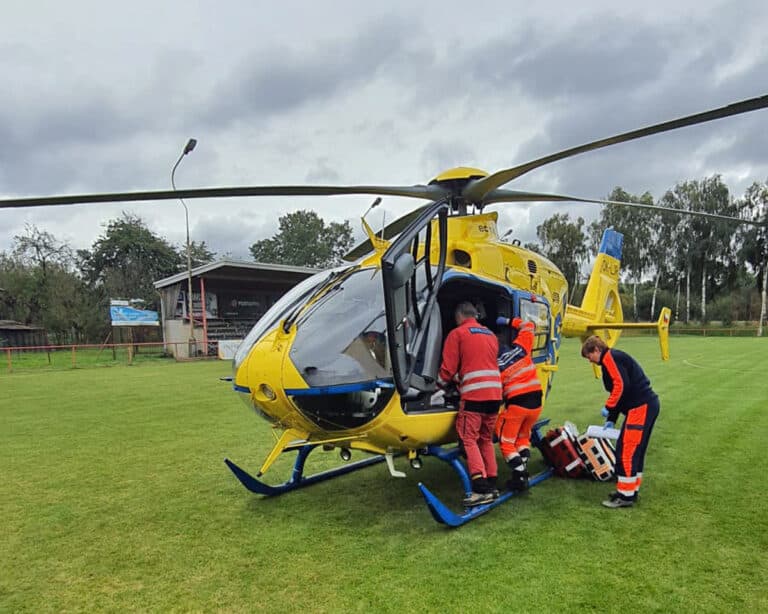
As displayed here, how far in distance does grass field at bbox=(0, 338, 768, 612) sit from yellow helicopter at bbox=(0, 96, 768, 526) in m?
0.53

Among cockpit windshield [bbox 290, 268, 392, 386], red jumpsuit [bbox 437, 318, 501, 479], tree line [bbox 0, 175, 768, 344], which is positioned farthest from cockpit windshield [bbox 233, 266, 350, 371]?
tree line [bbox 0, 175, 768, 344]

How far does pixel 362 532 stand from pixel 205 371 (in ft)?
52.4

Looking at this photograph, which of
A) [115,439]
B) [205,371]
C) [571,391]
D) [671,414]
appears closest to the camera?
[115,439]

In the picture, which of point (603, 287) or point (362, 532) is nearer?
point (362, 532)

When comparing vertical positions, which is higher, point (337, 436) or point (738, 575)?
point (337, 436)

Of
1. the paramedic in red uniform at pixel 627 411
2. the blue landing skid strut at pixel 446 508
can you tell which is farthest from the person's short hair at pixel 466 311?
the paramedic in red uniform at pixel 627 411

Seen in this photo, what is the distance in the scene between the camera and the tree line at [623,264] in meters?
41.1

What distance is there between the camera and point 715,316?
156 ft

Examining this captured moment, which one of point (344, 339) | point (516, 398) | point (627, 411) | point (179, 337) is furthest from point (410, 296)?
point (179, 337)

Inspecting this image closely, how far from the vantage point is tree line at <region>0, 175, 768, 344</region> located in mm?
41062

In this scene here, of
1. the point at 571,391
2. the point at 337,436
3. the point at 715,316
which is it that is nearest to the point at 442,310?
the point at 337,436

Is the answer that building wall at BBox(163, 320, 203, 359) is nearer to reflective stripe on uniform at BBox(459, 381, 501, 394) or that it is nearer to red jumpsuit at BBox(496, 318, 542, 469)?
red jumpsuit at BBox(496, 318, 542, 469)

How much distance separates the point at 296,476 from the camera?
530 cm

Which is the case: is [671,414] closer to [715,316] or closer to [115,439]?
[115,439]
